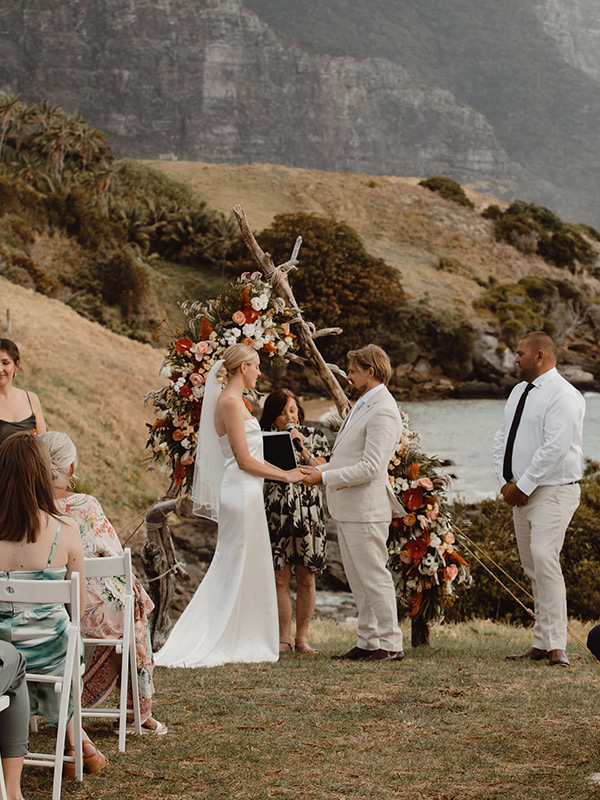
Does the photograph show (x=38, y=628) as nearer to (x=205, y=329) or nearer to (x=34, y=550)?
(x=34, y=550)

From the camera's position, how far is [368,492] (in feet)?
20.1

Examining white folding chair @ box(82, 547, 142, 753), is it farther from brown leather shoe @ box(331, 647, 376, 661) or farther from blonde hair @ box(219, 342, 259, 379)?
brown leather shoe @ box(331, 647, 376, 661)

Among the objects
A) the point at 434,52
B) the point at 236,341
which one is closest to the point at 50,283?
the point at 236,341

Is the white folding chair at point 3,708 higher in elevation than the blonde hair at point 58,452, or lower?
lower

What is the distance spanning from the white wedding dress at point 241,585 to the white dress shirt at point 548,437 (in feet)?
5.42

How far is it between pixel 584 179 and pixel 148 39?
38.3 m

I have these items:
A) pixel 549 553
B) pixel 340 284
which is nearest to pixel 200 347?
pixel 549 553

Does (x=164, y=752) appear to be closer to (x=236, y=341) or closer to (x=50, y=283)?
(x=236, y=341)

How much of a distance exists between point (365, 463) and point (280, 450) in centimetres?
67

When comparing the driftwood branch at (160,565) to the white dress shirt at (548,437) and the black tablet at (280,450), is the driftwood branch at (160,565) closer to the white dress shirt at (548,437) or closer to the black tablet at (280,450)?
the black tablet at (280,450)

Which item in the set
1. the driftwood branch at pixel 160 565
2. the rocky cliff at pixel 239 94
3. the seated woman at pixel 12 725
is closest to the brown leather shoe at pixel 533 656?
the driftwood branch at pixel 160 565

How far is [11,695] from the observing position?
326cm

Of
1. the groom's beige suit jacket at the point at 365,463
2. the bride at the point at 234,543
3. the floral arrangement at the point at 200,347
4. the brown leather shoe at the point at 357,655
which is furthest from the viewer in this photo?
the floral arrangement at the point at 200,347

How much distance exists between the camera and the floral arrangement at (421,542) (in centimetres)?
675
